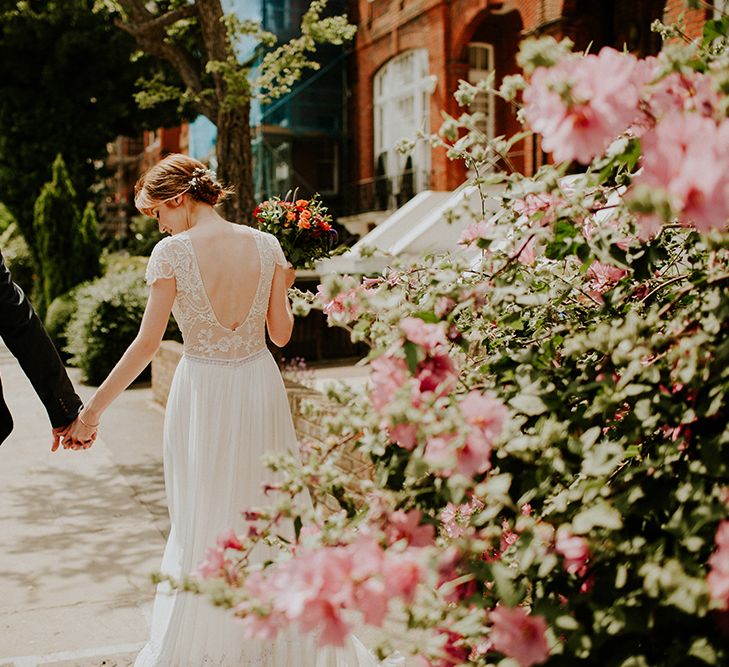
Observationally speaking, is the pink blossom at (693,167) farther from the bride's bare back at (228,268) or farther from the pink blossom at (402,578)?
the bride's bare back at (228,268)

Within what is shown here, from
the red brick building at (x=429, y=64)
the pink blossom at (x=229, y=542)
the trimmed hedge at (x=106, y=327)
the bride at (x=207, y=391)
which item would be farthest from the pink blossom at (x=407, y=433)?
the red brick building at (x=429, y=64)

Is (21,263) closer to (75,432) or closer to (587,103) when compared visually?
(75,432)

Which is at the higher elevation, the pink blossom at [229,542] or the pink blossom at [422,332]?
the pink blossom at [422,332]


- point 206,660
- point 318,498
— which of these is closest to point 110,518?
point 206,660

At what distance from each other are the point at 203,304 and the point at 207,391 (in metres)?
0.37

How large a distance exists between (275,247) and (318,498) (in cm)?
200

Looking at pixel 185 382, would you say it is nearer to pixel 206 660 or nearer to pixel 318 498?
pixel 206 660

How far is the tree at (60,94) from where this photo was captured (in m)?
21.8

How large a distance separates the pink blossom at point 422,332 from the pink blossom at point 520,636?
0.51 m

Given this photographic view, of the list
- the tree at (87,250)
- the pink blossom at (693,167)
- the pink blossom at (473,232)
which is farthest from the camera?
the tree at (87,250)

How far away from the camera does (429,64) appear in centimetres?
1702

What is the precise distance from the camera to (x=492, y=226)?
6.56 feet

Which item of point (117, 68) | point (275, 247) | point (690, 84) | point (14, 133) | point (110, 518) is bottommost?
point (110, 518)

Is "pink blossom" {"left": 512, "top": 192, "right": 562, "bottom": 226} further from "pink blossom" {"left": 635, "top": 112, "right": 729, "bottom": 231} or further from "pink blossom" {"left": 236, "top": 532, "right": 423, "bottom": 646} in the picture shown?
"pink blossom" {"left": 236, "top": 532, "right": 423, "bottom": 646}
